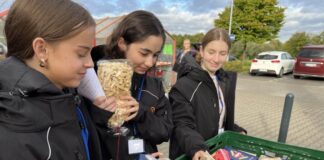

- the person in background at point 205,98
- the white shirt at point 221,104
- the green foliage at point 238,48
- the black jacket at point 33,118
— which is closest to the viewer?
the black jacket at point 33,118

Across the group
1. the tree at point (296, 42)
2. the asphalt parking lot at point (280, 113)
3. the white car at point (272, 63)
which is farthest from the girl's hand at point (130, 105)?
the tree at point (296, 42)

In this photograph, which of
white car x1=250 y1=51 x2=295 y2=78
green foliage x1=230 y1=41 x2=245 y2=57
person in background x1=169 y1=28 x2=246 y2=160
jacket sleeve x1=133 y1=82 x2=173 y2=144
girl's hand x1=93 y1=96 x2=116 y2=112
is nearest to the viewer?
girl's hand x1=93 y1=96 x2=116 y2=112

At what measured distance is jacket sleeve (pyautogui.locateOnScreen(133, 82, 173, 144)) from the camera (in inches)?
68.0

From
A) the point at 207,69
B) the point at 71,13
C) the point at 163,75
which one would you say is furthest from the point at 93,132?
the point at 163,75

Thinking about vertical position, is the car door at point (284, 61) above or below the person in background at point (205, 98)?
below

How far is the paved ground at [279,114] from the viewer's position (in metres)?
6.11

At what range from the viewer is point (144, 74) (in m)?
1.97

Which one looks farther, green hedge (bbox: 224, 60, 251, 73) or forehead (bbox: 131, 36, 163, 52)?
green hedge (bbox: 224, 60, 251, 73)

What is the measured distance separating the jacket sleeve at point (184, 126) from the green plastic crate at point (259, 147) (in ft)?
0.32

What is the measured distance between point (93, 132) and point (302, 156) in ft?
4.69

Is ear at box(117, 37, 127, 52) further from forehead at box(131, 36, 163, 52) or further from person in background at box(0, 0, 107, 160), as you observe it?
person in background at box(0, 0, 107, 160)

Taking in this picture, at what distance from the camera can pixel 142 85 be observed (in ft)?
A: 6.43

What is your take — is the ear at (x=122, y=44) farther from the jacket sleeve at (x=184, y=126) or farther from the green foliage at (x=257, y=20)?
the green foliage at (x=257, y=20)

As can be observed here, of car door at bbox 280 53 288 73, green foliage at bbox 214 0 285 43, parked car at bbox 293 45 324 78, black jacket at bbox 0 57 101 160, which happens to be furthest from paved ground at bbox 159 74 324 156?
green foliage at bbox 214 0 285 43
